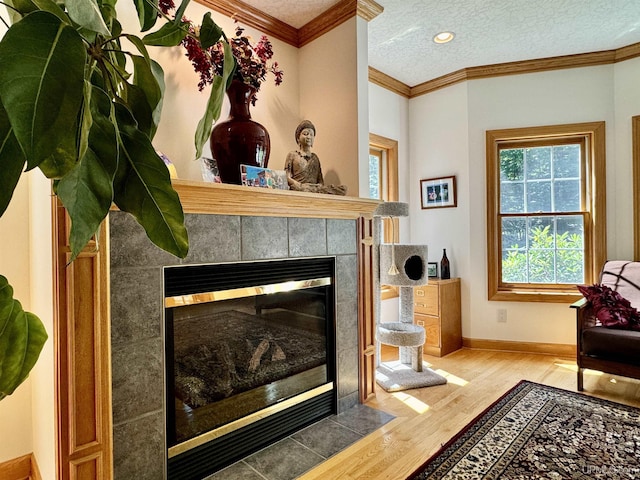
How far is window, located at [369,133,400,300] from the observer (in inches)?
146

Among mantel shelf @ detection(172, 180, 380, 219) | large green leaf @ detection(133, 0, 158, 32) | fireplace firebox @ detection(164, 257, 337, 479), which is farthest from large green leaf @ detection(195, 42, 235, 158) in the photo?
fireplace firebox @ detection(164, 257, 337, 479)

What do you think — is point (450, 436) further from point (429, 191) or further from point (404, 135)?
point (404, 135)

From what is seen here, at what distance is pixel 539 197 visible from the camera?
345cm

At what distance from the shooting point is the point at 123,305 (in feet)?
4.56

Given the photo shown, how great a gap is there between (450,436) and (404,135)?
9.62ft

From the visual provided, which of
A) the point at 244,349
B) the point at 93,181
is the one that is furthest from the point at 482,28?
the point at 93,181

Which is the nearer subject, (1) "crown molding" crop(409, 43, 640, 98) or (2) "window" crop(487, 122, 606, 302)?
(1) "crown molding" crop(409, 43, 640, 98)

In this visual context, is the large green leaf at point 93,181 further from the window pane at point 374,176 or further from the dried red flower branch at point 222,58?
the window pane at point 374,176

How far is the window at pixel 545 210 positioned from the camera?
323 cm

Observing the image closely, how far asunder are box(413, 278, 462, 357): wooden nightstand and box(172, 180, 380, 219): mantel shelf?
149 cm

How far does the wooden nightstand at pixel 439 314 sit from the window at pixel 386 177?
0.39 meters

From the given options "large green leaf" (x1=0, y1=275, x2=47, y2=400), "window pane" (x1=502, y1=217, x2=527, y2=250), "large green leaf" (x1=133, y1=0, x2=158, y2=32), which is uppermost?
"large green leaf" (x1=133, y1=0, x2=158, y2=32)

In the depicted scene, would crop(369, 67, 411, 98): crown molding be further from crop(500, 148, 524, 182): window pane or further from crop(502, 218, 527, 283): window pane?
crop(502, 218, 527, 283): window pane

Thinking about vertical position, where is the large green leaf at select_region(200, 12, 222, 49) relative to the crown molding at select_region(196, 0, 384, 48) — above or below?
below
